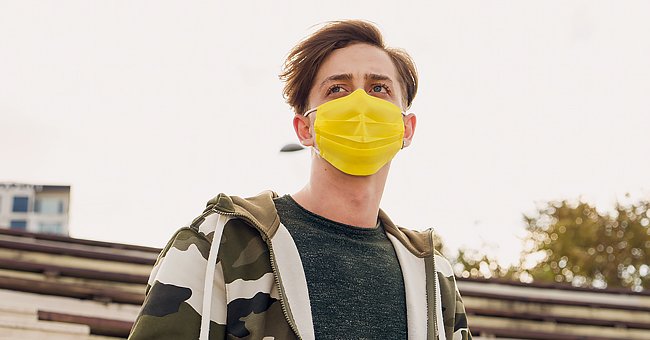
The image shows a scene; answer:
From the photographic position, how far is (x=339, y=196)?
3.01 meters

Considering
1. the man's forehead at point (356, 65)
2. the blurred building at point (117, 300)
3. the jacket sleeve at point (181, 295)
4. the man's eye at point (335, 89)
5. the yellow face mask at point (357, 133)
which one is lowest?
the blurred building at point (117, 300)

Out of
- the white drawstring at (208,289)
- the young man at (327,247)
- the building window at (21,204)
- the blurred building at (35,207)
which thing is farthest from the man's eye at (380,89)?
the building window at (21,204)

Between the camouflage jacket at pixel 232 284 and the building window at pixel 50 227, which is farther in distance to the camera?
the building window at pixel 50 227

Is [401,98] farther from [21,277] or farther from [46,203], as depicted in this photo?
[46,203]

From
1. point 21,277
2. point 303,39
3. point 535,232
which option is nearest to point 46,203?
point 535,232

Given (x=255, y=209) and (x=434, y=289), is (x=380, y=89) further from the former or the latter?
(x=434, y=289)

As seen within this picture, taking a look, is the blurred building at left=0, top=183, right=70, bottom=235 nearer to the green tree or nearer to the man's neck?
the green tree

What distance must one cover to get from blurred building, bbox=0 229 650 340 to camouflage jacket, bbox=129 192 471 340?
423cm

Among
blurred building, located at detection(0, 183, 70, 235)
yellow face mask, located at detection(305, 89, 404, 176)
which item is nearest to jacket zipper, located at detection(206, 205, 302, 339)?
yellow face mask, located at detection(305, 89, 404, 176)

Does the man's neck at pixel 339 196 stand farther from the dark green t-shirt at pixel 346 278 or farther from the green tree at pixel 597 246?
the green tree at pixel 597 246

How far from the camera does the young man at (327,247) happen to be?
2654 mm

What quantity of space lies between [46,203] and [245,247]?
199 feet

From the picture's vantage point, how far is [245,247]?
110 inches

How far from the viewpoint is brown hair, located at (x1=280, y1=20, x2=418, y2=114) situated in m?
3.21
